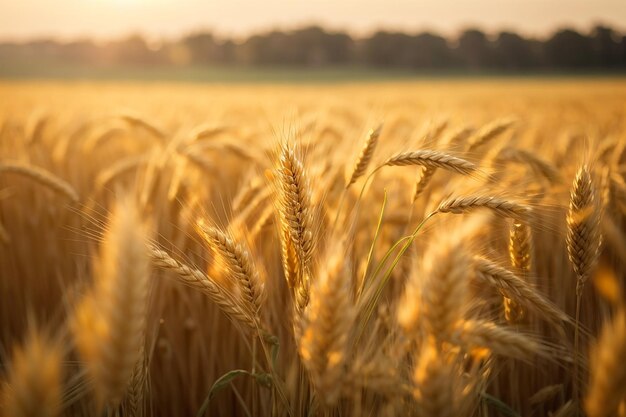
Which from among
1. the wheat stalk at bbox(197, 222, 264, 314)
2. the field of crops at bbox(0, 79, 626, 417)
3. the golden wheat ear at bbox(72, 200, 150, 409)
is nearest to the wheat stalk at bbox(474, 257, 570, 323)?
the field of crops at bbox(0, 79, 626, 417)

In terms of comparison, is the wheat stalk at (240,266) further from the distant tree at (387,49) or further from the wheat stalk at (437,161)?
the distant tree at (387,49)

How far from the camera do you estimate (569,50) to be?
133ft

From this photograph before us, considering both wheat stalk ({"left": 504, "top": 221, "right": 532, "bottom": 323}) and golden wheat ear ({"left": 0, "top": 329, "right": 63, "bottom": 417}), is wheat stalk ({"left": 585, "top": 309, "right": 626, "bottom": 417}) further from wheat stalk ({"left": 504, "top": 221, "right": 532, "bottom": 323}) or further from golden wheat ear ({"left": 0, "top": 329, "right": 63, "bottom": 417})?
golden wheat ear ({"left": 0, "top": 329, "right": 63, "bottom": 417})

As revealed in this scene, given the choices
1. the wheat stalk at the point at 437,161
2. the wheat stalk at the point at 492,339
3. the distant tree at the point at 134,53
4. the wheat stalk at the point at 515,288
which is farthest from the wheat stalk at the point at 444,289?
the distant tree at the point at 134,53

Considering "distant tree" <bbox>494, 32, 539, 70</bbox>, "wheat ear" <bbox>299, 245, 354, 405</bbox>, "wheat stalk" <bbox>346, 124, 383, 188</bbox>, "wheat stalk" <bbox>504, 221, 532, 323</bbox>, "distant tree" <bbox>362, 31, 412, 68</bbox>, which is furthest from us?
"distant tree" <bbox>362, 31, 412, 68</bbox>

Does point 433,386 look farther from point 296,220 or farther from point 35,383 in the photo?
point 35,383

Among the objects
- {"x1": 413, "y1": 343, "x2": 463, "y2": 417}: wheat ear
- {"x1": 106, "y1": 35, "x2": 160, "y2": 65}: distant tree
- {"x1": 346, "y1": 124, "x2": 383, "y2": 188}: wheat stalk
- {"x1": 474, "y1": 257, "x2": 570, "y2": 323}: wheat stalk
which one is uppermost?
{"x1": 106, "y1": 35, "x2": 160, "y2": 65}: distant tree

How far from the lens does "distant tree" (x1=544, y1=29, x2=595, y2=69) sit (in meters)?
38.5

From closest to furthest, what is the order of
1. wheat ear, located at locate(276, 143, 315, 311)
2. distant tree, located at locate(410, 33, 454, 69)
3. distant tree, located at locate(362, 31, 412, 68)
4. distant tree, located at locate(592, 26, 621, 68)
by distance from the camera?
wheat ear, located at locate(276, 143, 315, 311) < distant tree, located at locate(592, 26, 621, 68) < distant tree, located at locate(362, 31, 412, 68) < distant tree, located at locate(410, 33, 454, 69)

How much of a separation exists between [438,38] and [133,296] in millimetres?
58073

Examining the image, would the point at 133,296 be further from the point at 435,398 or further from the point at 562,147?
the point at 562,147

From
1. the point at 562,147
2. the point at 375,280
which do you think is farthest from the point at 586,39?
the point at 375,280

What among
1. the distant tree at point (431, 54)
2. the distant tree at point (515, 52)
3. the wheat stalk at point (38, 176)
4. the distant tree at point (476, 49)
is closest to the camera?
the wheat stalk at point (38, 176)

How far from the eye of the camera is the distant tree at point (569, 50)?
38.5m
